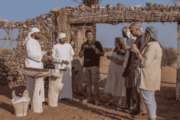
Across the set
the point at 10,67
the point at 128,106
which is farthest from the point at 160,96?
the point at 10,67

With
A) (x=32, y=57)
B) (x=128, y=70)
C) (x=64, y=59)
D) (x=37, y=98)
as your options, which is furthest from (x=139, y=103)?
(x=32, y=57)

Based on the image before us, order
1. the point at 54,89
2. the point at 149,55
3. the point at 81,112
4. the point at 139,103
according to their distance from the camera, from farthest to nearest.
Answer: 1. the point at 54,89
2. the point at 81,112
3. the point at 139,103
4. the point at 149,55

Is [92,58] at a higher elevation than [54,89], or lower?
higher

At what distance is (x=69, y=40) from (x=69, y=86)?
2.07 meters

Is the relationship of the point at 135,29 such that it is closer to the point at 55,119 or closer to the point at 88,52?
the point at 88,52

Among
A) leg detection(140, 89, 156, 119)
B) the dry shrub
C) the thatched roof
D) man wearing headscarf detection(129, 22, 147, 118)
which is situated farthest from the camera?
the dry shrub

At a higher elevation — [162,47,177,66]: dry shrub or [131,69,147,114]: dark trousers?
[162,47,177,66]: dry shrub

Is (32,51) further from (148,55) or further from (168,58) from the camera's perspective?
(168,58)

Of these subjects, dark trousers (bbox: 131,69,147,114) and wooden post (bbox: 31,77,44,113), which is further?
wooden post (bbox: 31,77,44,113)

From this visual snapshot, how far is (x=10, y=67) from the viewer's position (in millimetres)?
8219

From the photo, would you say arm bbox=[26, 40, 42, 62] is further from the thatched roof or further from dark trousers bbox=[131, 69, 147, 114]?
the thatched roof

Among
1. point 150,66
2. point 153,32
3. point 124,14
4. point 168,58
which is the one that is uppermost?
point 124,14

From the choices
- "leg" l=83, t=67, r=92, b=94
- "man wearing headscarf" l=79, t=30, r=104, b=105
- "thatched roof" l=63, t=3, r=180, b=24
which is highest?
"thatched roof" l=63, t=3, r=180, b=24

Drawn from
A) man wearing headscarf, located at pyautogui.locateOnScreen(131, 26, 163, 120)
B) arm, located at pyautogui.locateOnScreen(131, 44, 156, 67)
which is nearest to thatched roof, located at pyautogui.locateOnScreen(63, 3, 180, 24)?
man wearing headscarf, located at pyautogui.locateOnScreen(131, 26, 163, 120)
